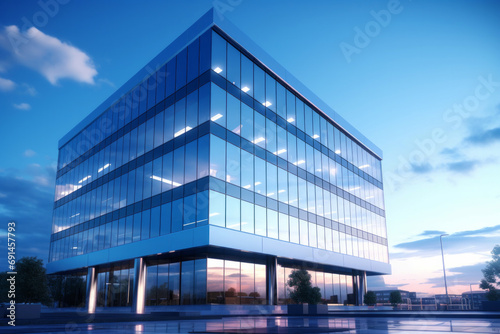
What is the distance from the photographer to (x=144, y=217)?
37.1m

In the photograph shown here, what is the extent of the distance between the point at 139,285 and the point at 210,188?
1366cm

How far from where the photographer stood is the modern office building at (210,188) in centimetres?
3256

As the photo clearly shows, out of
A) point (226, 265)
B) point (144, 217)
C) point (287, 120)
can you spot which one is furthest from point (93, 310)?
point (287, 120)

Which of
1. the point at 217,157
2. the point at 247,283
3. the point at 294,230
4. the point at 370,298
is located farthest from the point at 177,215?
the point at 370,298

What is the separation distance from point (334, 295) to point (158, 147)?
95.3 ft

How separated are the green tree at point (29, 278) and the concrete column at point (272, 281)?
19.4m

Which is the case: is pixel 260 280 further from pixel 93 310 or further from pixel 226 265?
pixel 93 310

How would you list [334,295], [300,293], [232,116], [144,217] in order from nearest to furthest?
[300,293], [232,116], [144,217], [334,295]

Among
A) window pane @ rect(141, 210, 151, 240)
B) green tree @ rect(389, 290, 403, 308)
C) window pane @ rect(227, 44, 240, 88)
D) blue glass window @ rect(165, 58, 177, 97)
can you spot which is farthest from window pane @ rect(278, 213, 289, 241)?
green tree @ rect(389, 290, 403, 308)

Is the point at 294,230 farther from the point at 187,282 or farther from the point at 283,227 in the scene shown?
the point at 187,282

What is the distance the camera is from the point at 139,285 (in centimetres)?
3731

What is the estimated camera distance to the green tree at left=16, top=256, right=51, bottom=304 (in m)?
32.1

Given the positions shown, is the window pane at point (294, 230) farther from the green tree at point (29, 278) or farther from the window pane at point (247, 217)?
the green tree at point (29, 278)

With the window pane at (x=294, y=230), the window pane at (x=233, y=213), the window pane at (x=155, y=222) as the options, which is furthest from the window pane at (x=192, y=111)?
the window pane at (x=294, y=230)
